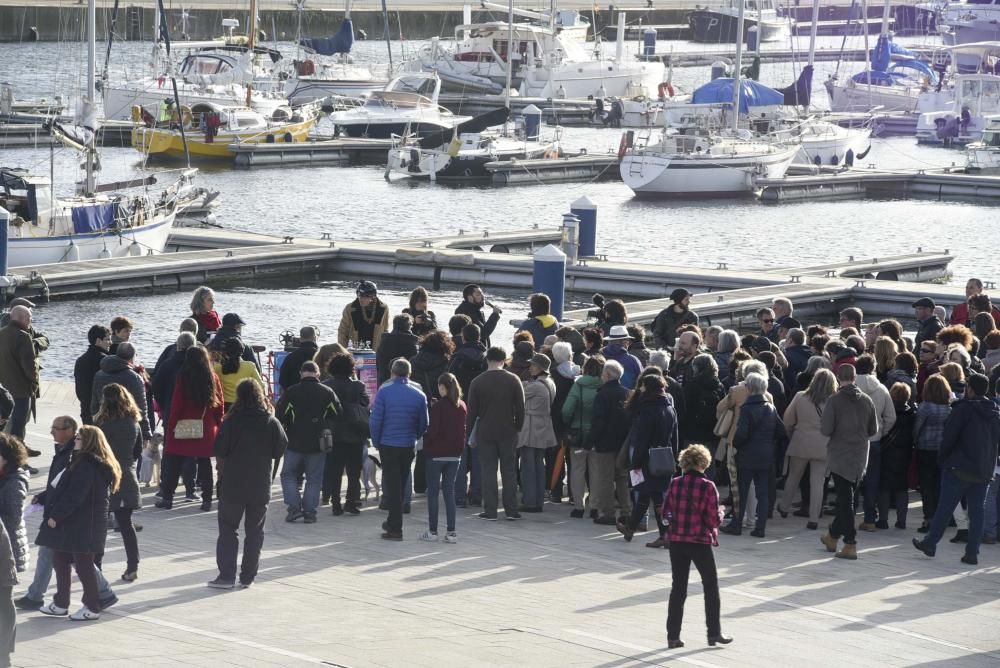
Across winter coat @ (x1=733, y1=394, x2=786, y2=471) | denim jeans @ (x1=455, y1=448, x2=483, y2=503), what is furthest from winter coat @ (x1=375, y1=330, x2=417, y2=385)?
winter coat @ (x1=733, y1=394, x2=786, y2=471)

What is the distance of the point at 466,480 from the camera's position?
14.2m

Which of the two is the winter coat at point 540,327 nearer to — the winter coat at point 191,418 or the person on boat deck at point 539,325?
the person on boat deck at point 539,325

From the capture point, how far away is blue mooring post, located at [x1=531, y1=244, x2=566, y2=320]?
23.3 metres

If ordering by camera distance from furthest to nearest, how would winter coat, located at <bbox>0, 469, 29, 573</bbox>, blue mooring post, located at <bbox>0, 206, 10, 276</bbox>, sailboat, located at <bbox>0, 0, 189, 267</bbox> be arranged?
1. sailboat, located at <bbox>0, 0, 189, 267</bbox>
2. blue mooring post, located at <bbox>0, 206, 10, 276</bbox>
3. winter coat, located at <bbox>0, 469, 29, 573</bbox>

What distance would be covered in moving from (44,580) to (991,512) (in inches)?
290

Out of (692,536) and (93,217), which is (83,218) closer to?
(93,217)

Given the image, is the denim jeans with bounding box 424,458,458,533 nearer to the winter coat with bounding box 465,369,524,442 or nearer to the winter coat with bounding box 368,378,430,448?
the winter coat with bounding box 368,378,430,448

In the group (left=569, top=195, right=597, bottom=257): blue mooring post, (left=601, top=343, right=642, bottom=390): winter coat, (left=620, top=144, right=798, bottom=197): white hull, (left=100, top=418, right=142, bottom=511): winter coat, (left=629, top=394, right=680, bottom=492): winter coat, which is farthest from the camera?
(left=620, top=144, right=798, bottom=197): white hull

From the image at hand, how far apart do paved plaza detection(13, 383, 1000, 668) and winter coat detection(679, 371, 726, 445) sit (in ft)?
3.09

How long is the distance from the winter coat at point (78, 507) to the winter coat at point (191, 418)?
298 centimetres

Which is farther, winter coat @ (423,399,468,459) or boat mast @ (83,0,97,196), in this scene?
boat mast @ (83,0,97,196)

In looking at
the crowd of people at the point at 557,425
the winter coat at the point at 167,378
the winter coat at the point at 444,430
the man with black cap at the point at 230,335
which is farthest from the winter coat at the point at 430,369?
the winter coat at the point at 167,378

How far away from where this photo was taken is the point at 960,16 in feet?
350

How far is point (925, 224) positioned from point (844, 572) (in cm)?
4045
